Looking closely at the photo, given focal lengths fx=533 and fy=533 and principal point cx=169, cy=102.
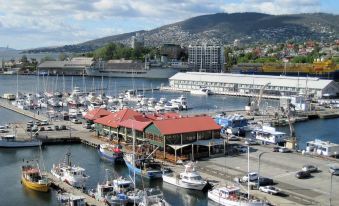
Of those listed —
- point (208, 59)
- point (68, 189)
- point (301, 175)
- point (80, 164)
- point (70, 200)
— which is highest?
point (208, 59)

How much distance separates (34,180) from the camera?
28.5 meters

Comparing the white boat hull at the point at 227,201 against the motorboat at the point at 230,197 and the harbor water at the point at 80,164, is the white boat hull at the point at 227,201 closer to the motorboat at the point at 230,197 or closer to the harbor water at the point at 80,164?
the motorboat at the point at 230,197

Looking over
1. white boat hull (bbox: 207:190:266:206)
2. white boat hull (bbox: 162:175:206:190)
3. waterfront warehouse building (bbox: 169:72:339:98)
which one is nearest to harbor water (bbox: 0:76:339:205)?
white boat hull (bbox: 162:175:206:190)

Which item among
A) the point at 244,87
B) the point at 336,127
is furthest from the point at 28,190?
the point at 244,87

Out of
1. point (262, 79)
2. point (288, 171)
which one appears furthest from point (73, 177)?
point (262, 79)

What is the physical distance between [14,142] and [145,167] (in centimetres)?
1304

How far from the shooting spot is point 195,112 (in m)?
59.3

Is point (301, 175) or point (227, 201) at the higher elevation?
point (301, 175)

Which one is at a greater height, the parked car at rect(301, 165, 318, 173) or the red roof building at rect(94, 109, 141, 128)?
the red roof building at rect(94, 109, 141, 128)

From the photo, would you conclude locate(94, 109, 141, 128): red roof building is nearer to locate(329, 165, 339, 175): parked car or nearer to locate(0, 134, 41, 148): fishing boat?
locate(0, 134, 41, 148): fishing boat

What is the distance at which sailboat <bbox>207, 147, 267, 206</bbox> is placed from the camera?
78.2 feet

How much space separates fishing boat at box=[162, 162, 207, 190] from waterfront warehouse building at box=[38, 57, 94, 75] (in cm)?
10714

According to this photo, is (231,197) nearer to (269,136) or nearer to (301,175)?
(301,175)

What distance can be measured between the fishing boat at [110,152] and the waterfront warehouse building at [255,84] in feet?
129
